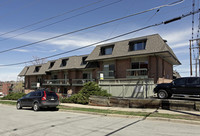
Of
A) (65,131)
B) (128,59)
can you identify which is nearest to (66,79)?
(128,59)

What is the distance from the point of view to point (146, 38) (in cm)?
2219

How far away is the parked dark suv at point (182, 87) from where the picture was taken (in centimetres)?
1322

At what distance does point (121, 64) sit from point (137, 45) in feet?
11.1

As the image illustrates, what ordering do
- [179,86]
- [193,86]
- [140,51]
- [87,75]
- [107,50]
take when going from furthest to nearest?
[87,75] < [107,50] < [140,51] < [179,86] < [193,86]

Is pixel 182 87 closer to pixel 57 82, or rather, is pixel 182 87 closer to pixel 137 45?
pixel 137 45

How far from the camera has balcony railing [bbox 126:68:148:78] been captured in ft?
70.4

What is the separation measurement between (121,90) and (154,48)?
21.9 ft

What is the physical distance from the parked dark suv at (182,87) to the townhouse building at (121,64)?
10.7 ft

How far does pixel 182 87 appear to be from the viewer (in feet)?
45.0

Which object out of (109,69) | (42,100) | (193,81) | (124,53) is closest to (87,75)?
(109,69)

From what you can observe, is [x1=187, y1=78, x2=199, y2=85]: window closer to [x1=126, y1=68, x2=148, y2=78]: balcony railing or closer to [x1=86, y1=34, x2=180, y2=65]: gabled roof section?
[x1=86, y1=34, x2=180, y2=65]: gabled roof section

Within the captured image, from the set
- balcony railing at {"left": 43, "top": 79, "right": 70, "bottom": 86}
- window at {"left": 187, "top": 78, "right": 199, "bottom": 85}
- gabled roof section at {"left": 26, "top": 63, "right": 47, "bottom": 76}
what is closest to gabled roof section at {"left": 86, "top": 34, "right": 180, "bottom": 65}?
window at {"left": 187, "top": 78, "right": 199, "bottom": 85}

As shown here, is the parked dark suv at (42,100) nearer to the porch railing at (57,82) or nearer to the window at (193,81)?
the window at (193,81)

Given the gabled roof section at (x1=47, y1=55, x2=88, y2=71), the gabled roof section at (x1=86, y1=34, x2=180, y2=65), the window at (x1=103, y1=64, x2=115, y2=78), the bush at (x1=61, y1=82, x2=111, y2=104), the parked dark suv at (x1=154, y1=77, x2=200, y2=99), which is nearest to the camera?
the parked dark suv at (x1=154, y1=77, x2=200, y2=99)
